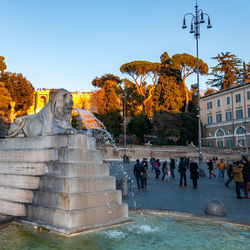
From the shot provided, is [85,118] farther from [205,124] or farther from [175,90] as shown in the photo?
[205,124]

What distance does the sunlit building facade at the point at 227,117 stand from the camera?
46.1 m

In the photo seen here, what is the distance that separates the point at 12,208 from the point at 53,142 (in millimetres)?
→ 1516

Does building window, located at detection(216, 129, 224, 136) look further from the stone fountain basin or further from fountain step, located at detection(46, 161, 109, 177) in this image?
fountain step, located at detection(46, 161, 109, 177)

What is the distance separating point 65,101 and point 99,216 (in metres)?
2.51

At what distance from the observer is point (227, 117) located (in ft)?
164

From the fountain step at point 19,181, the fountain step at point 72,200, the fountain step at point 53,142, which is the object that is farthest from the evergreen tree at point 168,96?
the fountain step at point 72,200

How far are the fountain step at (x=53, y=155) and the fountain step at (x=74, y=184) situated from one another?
409mm

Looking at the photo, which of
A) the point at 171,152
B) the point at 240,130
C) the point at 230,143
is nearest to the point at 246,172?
the point at 171,152

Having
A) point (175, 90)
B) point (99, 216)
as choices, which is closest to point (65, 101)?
point (99, 216)

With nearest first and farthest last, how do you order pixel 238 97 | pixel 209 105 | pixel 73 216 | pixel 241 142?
1. pixel 73 216
2. pixel 241 142
3. pixel 238 97
4. pixel 209 105

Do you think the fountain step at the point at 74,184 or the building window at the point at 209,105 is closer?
the fountain step at the point at 74,184

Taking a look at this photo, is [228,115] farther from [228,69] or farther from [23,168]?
[23,168]

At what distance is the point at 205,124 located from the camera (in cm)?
5506

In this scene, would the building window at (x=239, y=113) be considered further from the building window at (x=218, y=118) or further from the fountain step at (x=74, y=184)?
the fountain step at (x=74, y=184)
